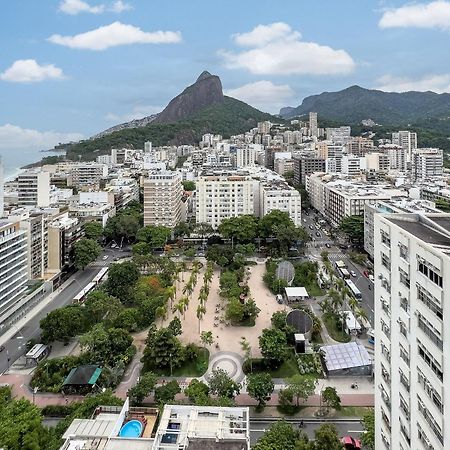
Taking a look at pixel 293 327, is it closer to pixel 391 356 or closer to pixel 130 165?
pixel 391 356

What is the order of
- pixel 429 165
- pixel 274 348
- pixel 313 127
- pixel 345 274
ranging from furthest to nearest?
pixel 313 127
pixel 429 165
pixel 345 274
pixel 274 348

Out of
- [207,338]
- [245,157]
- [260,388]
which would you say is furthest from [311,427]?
[245,157]

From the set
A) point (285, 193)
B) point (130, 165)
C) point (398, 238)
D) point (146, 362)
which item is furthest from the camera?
point (130, 165)

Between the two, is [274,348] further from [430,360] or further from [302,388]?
[430,360]

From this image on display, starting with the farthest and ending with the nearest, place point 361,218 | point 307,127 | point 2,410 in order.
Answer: point 307,127 → point 361,218 → point 2,410

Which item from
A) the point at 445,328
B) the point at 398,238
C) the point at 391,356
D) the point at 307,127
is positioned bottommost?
the point at 391,356

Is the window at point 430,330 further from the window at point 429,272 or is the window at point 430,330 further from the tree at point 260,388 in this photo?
the tree at point 260,388

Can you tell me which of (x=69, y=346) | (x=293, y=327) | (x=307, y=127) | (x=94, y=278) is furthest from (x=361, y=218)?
(x=307, y=127)
